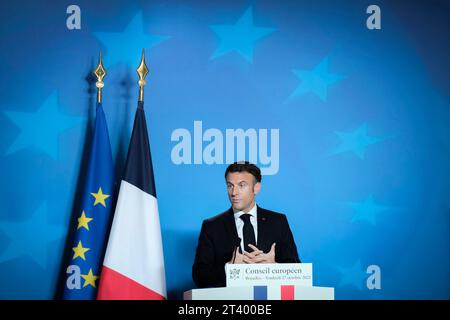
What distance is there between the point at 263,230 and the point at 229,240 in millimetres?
222

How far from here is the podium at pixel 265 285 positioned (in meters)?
3.11

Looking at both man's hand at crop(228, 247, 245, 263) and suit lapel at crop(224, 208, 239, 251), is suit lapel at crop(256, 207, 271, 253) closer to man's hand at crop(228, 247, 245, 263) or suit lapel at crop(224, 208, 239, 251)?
suit lapel at crop(224, 208, 239, 251)

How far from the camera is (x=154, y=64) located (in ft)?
15.1

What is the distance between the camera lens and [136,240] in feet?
13.4

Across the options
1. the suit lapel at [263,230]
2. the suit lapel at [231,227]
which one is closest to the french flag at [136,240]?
the suit lapel at [231,227]

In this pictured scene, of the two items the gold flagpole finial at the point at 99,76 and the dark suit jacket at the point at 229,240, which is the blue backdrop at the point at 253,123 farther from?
the dark suit jacket at the point at 229,240

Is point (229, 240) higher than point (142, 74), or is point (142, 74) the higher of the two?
point (142, 74)

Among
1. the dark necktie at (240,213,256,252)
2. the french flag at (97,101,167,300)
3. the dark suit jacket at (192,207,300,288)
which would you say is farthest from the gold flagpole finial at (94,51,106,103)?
the dark necktie at (240,213,256,252)

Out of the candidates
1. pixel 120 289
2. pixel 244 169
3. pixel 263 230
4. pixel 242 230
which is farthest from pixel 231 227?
pixel 120 289

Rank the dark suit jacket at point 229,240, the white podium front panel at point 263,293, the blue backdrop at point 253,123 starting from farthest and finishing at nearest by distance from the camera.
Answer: the blue backdrop at point 253,123 → the dark suit jacket at point 229,240 → the white podium front panel at point 263,293

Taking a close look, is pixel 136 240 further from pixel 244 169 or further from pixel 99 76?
pixel 99 76

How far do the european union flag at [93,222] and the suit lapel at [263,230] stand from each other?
0.96m

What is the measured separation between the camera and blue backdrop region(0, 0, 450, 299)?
446cm

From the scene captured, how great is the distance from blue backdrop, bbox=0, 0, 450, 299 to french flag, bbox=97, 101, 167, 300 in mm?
303
